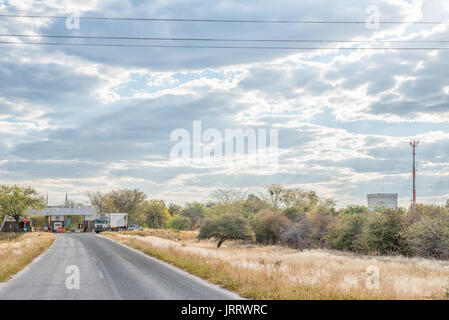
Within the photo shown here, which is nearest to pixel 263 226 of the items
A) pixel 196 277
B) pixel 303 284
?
pixel 196 277

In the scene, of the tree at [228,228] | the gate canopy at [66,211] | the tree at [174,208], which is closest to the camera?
the tree at [228,228]

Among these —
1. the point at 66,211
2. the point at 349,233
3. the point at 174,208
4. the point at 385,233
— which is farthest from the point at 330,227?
the point at 174,208

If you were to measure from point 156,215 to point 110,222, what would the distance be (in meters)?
29.4

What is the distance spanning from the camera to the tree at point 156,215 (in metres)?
126

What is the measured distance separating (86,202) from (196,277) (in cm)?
12530

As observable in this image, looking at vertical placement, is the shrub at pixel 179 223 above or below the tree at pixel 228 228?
below

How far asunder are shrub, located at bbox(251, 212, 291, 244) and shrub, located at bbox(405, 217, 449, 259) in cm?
2038

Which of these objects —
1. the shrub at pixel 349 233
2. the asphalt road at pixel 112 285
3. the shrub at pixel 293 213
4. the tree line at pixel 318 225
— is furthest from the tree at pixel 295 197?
the asphalt road at pixel 112 285

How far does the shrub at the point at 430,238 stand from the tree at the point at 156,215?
3861 inches

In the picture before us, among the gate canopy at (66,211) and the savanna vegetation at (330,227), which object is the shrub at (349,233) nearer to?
the savanna vegetation at (330,227)

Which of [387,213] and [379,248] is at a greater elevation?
[387,213]
